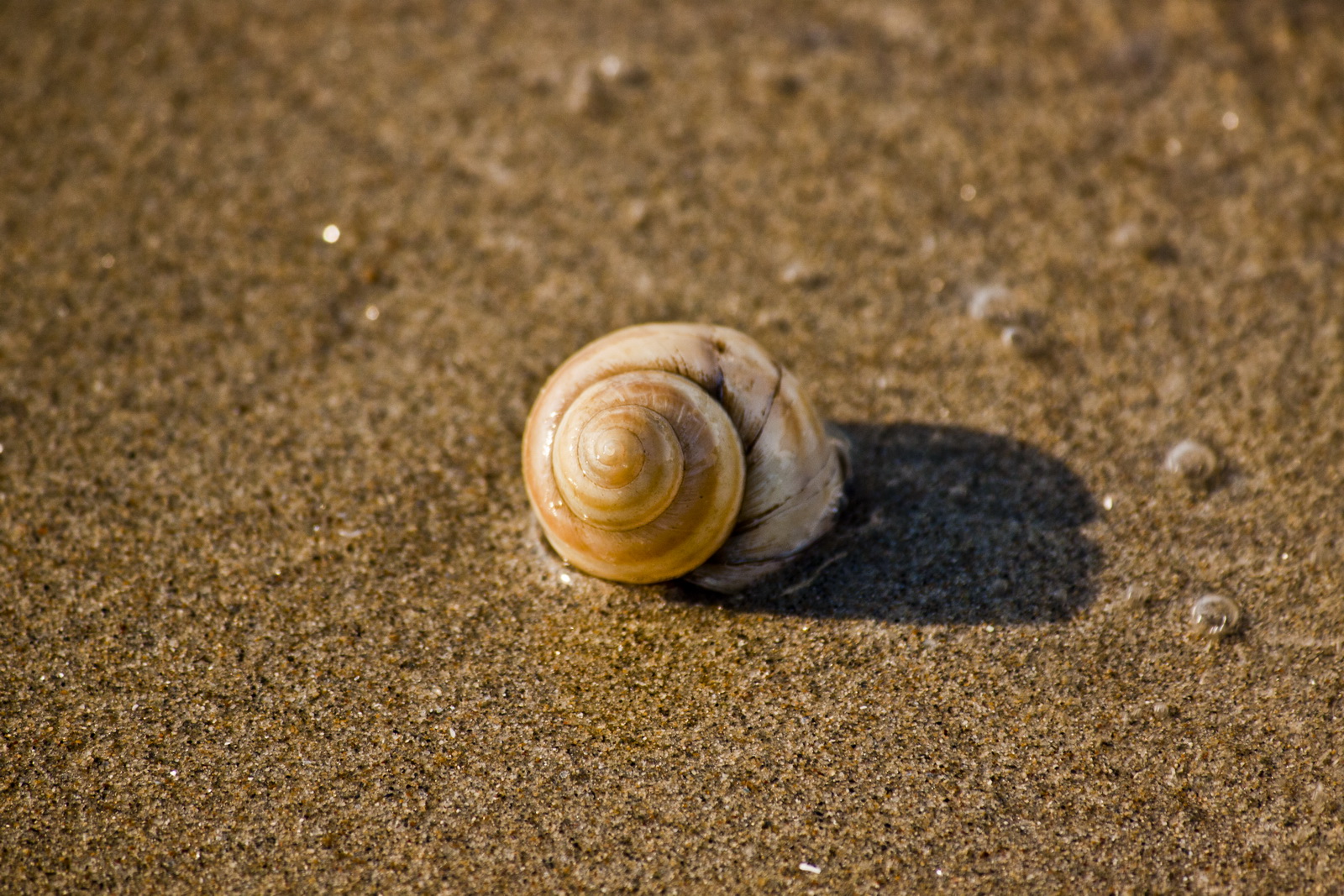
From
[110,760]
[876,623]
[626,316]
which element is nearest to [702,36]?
[626,316]

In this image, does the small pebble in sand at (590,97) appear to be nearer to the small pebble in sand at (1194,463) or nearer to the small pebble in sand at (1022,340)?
the small pebble in sand at (1022,340)

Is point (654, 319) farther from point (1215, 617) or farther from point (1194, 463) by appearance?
point (1215, 617)

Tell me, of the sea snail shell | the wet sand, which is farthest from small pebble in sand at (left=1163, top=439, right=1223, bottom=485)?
the sea snail shell

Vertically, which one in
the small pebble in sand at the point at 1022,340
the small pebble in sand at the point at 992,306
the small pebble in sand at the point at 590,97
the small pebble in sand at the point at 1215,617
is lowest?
the small pebble in sand at the point at 1215,617

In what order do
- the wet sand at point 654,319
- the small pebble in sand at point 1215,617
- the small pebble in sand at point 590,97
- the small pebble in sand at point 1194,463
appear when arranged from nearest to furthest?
the wet sand at point 654,319, the small pebble in sand at point 1215,617, the small pebble in sand at point 1194,463, the small pebble in sand at point 590,97

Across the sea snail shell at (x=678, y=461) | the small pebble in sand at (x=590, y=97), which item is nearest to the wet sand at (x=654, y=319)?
the small pebble in sand at (x=590, y=97)

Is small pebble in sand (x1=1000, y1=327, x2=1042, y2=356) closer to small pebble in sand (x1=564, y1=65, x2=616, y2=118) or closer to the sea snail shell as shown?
the sea snail shell
